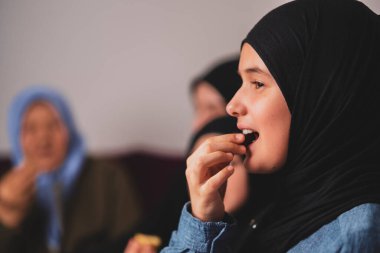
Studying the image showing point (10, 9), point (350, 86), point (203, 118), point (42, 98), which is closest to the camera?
point (350, 86)

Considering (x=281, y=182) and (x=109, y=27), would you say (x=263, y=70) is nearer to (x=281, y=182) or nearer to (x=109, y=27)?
(x=281, y=182)

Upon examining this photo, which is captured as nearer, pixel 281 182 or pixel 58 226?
pixel 281 182

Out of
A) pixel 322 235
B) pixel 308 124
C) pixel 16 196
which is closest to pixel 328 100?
pixel 308 124

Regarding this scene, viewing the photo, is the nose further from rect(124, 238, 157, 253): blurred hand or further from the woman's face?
rect(124, 238, 157, 253): blurred hand

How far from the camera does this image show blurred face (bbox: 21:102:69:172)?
65.3 inches

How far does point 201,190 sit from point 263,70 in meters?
0.21

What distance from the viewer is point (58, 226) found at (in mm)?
1604

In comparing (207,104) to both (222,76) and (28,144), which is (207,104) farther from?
(28,144)

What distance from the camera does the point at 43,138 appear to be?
1.65 metres

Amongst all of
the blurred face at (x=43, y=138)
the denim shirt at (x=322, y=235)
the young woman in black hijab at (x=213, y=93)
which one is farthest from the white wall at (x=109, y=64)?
the denim shirt at (x=322, y=235)

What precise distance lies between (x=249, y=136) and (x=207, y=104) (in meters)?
0.85

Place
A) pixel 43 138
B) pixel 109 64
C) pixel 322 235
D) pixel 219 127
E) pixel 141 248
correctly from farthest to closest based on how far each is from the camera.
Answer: pixel 109 64, pixel 43 138, pixel 219 127, pixel 141 248, pixel 322 235

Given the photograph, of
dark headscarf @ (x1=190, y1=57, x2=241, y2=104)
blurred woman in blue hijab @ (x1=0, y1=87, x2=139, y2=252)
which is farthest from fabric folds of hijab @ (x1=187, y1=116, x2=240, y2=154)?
blurred woman in blue hijab @ (x1=0, y1=87, x2=139, y2=252)

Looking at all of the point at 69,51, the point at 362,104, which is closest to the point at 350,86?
the point at 362,104
